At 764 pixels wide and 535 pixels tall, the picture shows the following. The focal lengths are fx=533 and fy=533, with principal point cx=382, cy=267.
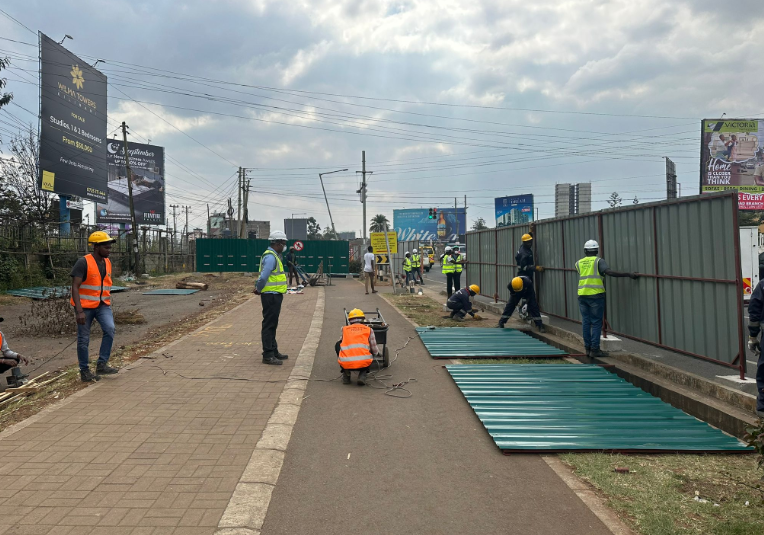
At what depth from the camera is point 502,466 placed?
4.21m

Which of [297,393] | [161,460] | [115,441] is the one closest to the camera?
[161,460]

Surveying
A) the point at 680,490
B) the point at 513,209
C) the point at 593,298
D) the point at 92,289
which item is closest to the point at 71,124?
the point at 92,289

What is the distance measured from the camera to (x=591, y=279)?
7.93 meters

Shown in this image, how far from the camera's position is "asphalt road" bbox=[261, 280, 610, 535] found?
3.29 m

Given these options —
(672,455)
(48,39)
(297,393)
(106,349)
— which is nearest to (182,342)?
(106,349)

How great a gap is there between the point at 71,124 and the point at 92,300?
2175cm

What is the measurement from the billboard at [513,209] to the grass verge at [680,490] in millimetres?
53423

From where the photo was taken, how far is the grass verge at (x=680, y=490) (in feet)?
10.6

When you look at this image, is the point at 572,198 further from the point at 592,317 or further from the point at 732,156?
the point at 592,317

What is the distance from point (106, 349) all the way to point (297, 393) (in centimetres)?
265

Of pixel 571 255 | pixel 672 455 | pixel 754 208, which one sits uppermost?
pixel 754 208

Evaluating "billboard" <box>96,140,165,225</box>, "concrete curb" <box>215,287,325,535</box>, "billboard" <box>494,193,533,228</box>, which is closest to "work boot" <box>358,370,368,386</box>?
"concrete curb" <box>215,287,325,535</box>

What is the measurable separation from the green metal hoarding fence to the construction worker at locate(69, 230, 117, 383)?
85.6ft

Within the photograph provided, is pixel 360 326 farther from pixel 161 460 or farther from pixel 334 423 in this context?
pixel 161 460
